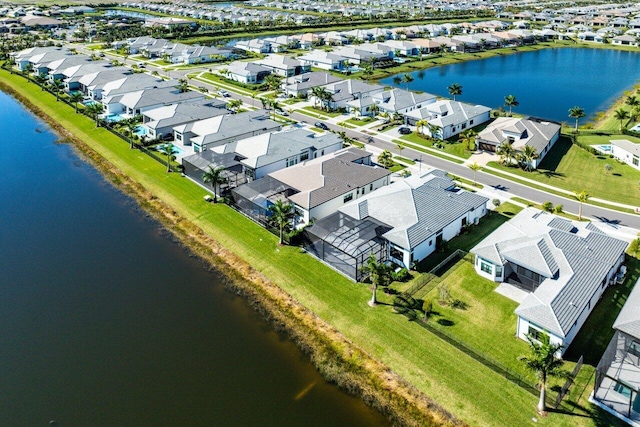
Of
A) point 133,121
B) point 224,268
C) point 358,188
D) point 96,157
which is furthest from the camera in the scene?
point 133,121

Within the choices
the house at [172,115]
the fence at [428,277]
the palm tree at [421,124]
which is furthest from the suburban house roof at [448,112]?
the fence at [428,277]

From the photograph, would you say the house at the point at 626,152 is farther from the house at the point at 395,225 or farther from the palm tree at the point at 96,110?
the palm tree at the point at 96,110

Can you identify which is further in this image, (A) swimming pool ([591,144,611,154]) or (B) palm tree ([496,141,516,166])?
(A) swimming pool ([591,144,611,154])

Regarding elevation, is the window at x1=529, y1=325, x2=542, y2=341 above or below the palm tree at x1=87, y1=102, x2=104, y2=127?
below

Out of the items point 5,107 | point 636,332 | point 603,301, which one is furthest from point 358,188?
point 5,107

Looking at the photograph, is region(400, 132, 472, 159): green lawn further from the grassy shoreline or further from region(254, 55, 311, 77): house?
region(254, 55, 311, 77): house

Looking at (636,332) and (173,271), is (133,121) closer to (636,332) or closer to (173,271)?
(173,271)

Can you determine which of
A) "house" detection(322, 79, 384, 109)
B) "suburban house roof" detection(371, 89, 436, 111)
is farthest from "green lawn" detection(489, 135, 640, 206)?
"house" detection(322, 79, 384, 109)
